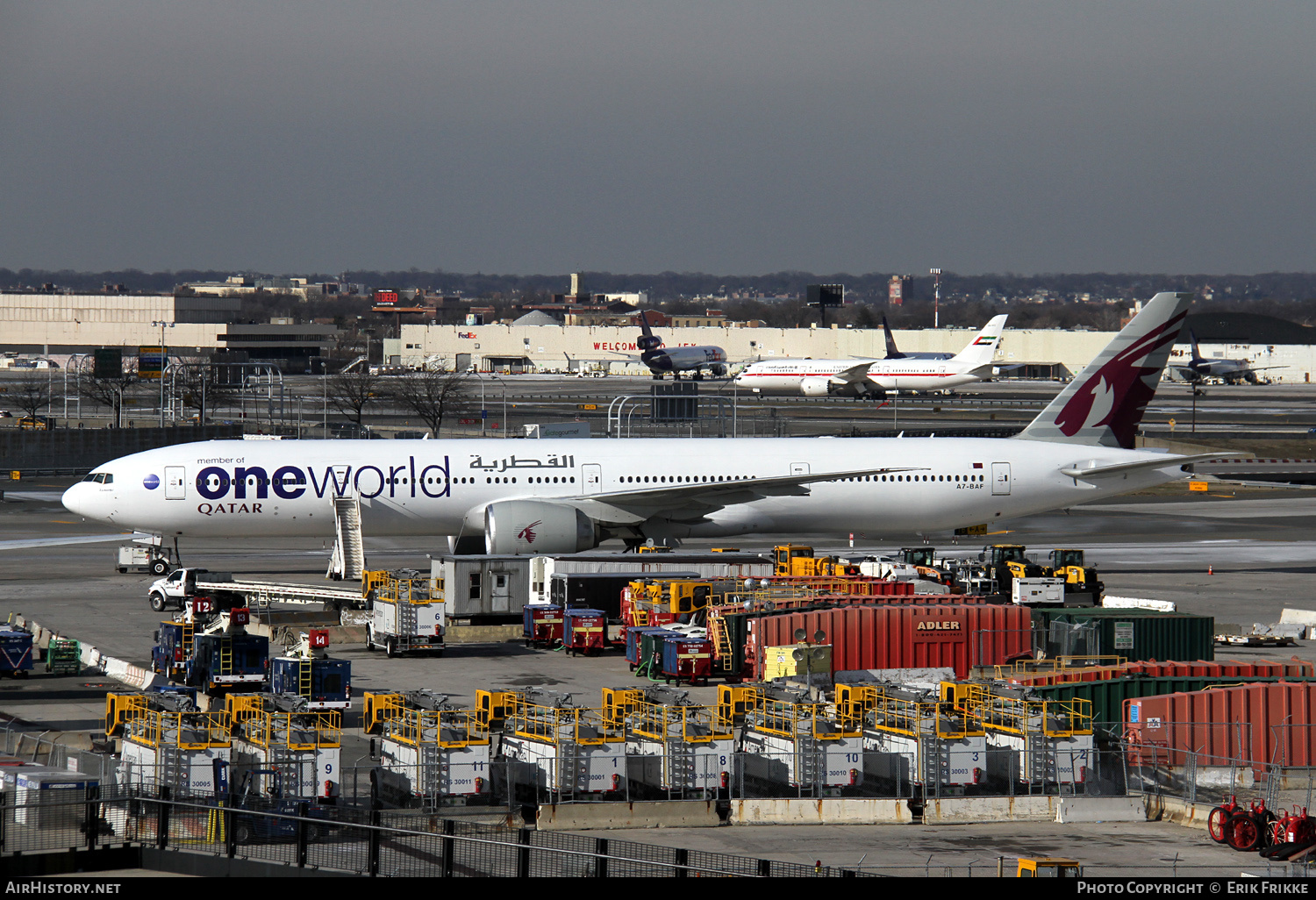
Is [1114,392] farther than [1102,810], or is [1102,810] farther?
[1114,392]

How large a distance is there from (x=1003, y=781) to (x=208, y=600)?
21483 mm

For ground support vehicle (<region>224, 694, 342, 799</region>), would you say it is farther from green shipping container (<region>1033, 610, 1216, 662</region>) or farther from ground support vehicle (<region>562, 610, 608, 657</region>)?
green shipping container (<region>1033, 610, 1216, 662</region>)

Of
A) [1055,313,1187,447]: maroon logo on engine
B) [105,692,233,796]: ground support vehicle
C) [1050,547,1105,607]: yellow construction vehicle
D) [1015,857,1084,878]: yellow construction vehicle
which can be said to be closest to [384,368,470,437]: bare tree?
[1055,313,1187,447]: maroon logo on engine

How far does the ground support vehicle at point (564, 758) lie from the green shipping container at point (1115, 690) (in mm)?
10071

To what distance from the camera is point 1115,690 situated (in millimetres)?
32750

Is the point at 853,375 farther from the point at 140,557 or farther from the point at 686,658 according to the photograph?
the point at 686,658

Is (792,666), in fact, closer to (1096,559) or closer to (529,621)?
(529,621)

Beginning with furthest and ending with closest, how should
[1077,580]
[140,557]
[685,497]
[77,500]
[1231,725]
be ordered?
1. [140,557]
2. [685,497]
3. [77,500]
4. [1077,580]
5. [1231,725]

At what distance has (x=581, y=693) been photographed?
118 ft

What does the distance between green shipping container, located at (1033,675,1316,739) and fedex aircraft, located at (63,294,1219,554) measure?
20293 mm

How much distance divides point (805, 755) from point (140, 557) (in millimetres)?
35347

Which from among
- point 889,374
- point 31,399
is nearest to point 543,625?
point 31,399

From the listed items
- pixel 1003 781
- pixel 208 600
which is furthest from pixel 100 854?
pixel 208 600

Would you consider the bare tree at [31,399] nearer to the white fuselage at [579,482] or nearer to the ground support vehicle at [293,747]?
the white fuselage at [579,482]
